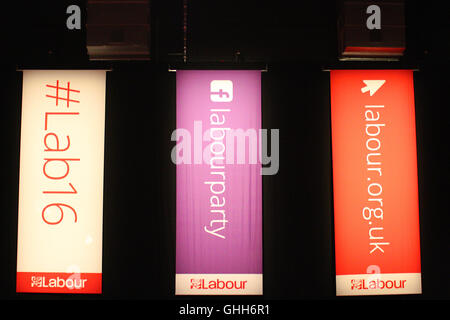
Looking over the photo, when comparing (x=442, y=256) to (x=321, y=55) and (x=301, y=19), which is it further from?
(x=301, y=19)

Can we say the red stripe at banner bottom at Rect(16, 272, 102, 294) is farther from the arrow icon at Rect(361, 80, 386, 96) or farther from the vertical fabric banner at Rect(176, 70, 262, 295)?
the arrow icon at Rect(361, 80, 386, 96)

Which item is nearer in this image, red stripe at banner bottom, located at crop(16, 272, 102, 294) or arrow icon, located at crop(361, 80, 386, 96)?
red stripe at banner bottom, located at crop(16, 272, 102, 294)

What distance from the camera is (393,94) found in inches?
227

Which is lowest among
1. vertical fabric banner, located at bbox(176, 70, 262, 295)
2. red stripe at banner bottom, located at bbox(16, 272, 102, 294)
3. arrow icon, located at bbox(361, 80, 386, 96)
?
red stripe at banner bottom, located at bbox(16, 272, 102, 294)

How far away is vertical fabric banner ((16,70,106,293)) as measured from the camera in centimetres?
556

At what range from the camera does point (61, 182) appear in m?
5.64

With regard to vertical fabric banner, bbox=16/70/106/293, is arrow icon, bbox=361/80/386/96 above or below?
above

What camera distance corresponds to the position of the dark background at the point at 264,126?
18.7ft

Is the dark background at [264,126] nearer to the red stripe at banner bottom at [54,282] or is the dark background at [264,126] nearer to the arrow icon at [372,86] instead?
the red stripe at banner bottom at [54,282]

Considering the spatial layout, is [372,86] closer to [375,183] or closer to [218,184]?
[375,183]

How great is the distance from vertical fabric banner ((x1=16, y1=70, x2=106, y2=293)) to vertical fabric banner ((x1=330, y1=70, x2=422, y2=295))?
3073mm

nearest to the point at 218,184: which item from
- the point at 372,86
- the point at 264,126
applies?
the point at 264,126

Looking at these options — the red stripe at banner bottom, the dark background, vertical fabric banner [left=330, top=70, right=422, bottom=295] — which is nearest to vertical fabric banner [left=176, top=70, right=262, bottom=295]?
the dark background

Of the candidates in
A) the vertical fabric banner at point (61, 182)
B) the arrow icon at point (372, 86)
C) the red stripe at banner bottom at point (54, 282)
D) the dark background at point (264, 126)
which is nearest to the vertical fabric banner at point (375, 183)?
the arrow icon at point (372, 86)
